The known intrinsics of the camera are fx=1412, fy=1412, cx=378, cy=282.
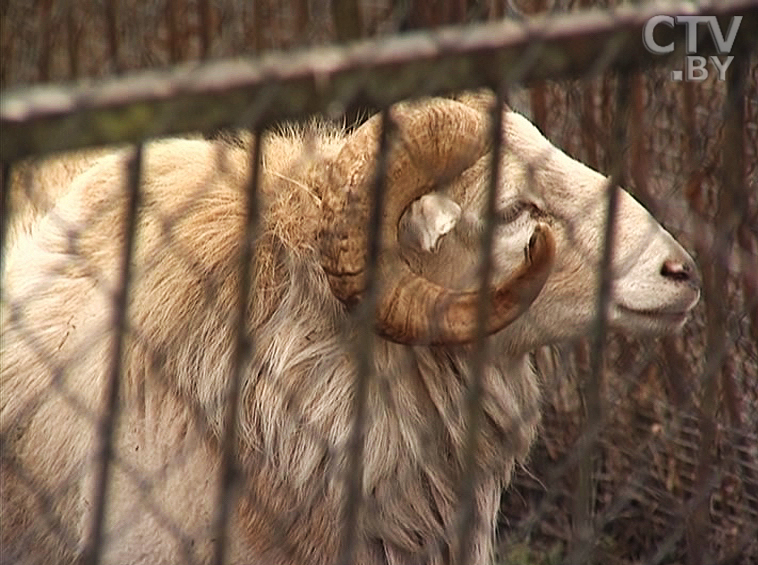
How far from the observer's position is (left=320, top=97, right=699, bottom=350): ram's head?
11.6 ft

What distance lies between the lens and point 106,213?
391 centimetres

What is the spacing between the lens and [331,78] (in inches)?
82.1

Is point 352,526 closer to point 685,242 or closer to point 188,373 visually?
point 188,373

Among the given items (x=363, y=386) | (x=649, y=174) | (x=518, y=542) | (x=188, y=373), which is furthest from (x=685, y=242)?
(x=363, y=386)

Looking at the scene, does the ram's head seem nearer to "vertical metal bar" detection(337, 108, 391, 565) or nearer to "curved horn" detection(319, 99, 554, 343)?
"curved horn" detection(319, 99, 554, 343)

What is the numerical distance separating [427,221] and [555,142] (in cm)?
185

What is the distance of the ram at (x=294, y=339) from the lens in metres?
3.72

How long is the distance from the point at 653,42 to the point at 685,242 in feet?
9.10

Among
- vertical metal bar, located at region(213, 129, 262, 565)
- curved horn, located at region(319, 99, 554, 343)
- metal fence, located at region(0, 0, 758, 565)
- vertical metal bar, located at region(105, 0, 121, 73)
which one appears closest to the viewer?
metal fence, located at region(0, 0, 758, 565)

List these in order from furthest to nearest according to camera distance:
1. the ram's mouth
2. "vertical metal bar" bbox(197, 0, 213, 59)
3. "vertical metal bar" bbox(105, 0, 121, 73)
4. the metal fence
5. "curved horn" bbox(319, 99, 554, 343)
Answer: "vertical metal bar" bbox(105, 0, 121, 73), "vertical metal bar" bbox(197, 0, 213, 59), the ram's mouth, "curved horn" bbox(319, 99, 554, 343), the metal fence

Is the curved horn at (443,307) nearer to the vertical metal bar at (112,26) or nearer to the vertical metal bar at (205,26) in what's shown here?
the vertical metal bar at (205,26)

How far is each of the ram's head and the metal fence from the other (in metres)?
0.16

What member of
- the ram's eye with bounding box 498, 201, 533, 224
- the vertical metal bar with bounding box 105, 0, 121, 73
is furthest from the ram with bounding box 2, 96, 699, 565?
→ the vertical metal bar with bounding box 105, 0, 121, 73

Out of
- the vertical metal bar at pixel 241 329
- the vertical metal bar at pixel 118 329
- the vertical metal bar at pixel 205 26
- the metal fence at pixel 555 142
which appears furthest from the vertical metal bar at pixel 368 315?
the vertical metal bar at pixel 205 26
